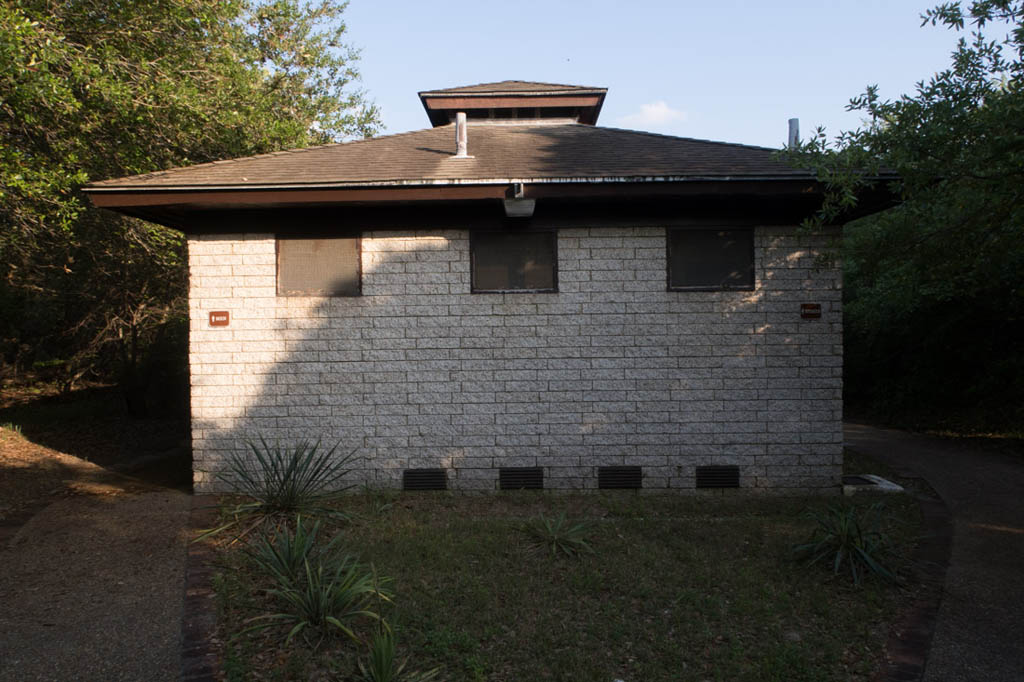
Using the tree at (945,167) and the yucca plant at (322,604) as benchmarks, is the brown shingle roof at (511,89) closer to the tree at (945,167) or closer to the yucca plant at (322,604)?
the tree at (945,167)

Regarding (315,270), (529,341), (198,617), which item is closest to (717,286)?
(529,341)

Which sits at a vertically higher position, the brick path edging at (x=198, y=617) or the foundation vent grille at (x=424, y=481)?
the foundation vent grille at (x=424, y=481)

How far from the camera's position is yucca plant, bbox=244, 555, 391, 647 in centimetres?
426

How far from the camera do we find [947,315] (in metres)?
13.3

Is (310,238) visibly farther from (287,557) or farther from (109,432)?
(109,432)

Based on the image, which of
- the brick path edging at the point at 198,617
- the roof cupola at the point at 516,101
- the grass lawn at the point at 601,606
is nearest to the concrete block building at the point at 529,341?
the grass lawn at the point at 601,606

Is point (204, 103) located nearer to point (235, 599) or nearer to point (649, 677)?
point (235, 599)

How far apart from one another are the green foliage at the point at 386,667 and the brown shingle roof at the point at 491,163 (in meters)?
4.82

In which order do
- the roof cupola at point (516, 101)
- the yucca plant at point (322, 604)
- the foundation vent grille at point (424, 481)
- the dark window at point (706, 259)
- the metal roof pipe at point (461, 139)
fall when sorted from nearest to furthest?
the yucca plant at point (322, 604)
the foundation vent grille at point (424, 481)
the dark window at point (706, 259)
the metal roof pipe at point (461, 139)
the roof cupola at point (516, 101)

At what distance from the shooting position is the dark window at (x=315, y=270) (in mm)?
7914

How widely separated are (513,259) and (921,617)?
16.0 feet

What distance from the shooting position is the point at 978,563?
5906 mm

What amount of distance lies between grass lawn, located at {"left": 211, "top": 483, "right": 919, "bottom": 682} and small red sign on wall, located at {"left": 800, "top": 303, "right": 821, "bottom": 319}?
7.28 ft

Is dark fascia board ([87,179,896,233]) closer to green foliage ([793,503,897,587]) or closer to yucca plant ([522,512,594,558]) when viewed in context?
yucca plant ([522,512,594,558])
